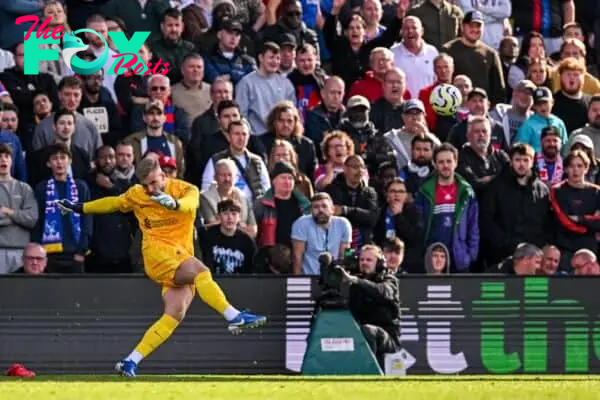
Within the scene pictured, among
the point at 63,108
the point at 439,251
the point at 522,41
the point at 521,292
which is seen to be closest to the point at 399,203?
the point at 439,251

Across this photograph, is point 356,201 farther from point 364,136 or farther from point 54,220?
point 54,220

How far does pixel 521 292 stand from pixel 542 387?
3.35m

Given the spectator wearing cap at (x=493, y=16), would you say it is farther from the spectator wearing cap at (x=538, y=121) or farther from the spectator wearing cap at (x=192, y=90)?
the spectator wearing cap at (x=192, y=90)

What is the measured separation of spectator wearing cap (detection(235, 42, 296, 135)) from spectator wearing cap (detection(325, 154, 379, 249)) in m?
2.07

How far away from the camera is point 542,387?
598 inches

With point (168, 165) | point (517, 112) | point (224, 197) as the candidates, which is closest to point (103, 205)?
point (168, 165)

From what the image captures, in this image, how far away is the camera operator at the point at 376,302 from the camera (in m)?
17.6

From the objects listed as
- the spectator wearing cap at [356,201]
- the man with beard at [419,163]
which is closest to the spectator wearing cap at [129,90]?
the spectator wearing cap at [356,201]

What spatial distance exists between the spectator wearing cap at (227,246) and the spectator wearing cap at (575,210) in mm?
3567

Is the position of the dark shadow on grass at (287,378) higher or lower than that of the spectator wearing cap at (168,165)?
lower

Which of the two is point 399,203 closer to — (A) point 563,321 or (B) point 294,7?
(A) point 563,321

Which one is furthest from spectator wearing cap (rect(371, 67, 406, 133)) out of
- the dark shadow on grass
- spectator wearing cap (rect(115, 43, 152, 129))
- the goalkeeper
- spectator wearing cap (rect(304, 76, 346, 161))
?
the goalkeeper

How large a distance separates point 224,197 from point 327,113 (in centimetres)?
256

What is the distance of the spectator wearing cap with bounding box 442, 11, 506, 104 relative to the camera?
75.8ft
